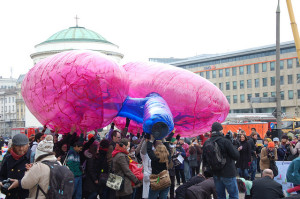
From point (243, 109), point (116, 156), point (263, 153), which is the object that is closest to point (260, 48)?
point (243, 109)

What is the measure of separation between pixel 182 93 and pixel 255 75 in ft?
206

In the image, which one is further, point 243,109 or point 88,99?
point 243,109

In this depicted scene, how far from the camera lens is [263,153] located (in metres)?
10.6

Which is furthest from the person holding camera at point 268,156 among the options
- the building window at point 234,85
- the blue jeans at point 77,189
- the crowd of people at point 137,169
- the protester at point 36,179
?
the building window at point 234,85

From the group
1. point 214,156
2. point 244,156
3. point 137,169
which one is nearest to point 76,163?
point 137,169

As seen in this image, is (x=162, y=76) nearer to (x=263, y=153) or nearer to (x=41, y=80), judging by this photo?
(x=41, y=80)

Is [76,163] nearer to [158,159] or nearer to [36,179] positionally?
[158,159]

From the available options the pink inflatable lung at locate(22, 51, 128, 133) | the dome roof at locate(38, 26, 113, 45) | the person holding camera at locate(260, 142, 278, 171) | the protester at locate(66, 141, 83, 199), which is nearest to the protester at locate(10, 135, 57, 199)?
the pink inflatable lung at locate(22, 51, 128, 133)

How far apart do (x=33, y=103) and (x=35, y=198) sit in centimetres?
344

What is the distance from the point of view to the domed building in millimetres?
53719

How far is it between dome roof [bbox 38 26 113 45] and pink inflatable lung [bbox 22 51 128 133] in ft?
158

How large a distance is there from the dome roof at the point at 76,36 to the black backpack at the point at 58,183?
51.2 m

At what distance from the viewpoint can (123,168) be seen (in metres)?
7.33

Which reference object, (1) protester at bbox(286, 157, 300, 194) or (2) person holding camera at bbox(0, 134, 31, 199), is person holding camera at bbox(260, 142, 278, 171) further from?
(2) person holding camera at bbox(0, 134, 31, 199)
